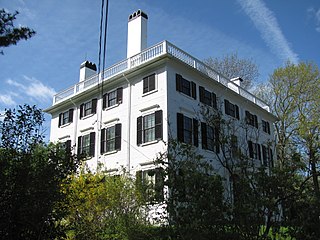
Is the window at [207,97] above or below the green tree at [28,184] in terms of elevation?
above

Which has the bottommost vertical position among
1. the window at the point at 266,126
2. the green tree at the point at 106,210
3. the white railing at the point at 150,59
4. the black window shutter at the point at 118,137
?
the green tree at the point at 106,210

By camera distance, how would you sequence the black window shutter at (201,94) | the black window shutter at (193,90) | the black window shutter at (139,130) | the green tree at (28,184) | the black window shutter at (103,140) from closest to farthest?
the green tree at (28,184), the black window shutter at (139,130), the black window shutter at (193,90), the black window shutter at (201,94), the black window shutter at (103,140)

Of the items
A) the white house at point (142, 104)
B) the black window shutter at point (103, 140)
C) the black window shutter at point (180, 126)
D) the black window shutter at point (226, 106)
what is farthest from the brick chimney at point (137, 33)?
the black window shutter at point (226, 106)

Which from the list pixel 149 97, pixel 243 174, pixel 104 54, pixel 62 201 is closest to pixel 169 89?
pixel 149 97

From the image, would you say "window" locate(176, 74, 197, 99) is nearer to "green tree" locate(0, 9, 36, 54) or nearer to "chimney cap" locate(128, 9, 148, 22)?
"chimney cap" locate(128, 9, 148, 22)

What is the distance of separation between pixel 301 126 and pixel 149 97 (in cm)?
1435

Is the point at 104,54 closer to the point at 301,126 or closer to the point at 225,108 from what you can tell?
the point at 225,108

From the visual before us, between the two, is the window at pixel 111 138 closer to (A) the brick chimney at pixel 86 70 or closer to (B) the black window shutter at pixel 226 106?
(A) the brick chimney at pixel 86 70

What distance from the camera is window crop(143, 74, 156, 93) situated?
21766mm

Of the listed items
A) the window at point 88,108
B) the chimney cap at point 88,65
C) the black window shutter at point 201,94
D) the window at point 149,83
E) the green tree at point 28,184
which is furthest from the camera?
the chimney cap at point 88,65

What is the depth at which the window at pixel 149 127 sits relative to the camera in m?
20.6

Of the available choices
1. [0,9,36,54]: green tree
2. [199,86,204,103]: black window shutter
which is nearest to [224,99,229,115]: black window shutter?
[199,86,204,103]: black window shutter

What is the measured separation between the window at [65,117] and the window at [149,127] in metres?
7.89

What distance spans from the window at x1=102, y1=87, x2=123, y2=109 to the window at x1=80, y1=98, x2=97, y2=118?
1.08 meters
